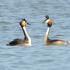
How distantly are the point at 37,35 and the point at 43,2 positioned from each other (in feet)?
68.2

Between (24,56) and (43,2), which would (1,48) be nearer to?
(24,56)

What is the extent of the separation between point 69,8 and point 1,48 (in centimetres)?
1880

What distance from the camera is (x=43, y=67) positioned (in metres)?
23.9

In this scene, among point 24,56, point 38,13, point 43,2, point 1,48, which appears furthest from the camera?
point 43,2

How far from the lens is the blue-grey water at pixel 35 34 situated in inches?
974

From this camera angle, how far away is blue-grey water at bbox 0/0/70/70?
24750mm

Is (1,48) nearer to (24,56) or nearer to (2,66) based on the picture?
(24,56)

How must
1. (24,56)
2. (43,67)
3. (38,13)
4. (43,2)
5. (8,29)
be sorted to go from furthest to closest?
(43,2)
(38,13)
(8,29)
(24,56)
(43,67)

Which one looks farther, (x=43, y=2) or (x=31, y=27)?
(x=43, y=2)

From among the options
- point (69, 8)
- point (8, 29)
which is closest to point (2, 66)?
point (8, 29)

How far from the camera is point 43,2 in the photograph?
52594mm

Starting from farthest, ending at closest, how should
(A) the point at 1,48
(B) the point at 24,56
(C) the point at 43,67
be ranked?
1. (A) the point at 1,48
2. (B) the point at 24,56
3. (C) the point at 43,67

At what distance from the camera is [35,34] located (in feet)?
107

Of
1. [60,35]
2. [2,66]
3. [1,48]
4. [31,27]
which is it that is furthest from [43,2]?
[2,66]
